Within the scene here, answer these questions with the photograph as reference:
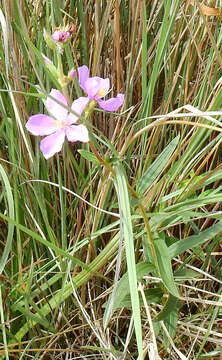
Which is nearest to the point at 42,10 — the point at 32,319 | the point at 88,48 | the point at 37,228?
the point at 88,48

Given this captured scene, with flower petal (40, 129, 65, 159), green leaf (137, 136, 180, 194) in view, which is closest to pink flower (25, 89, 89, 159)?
flower petal (40, 129, 65, 159)

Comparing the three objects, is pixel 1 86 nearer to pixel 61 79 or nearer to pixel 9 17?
pixel 9 17

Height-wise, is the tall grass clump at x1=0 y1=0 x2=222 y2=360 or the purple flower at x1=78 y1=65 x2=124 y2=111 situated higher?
the purple flower at x1=78 y1=65 x2=124 y2=111

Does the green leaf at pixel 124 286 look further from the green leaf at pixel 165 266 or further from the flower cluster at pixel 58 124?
the flower cluster at pixel 58 124

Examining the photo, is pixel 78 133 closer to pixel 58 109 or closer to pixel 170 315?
pixel 58 109

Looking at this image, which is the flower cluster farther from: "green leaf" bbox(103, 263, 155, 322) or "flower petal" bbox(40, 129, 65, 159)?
"green leaf" bbox(103, 263, 155, 322)
